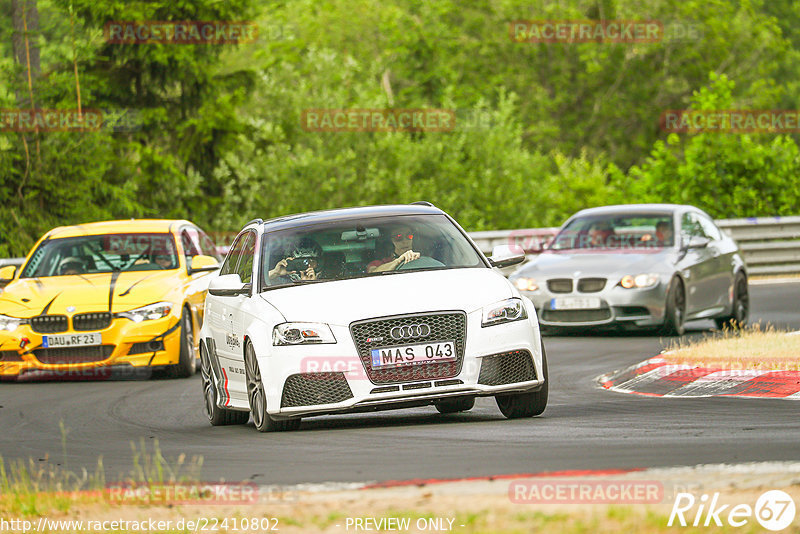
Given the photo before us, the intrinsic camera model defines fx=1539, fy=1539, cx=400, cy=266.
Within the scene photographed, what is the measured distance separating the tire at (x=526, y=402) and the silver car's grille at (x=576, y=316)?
7602mm

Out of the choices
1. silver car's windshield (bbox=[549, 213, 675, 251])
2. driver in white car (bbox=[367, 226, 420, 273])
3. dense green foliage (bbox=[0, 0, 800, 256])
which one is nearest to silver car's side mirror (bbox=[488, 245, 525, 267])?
driver in white car (bbox=[367, 226, 420, 273])

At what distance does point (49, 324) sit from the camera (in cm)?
1535

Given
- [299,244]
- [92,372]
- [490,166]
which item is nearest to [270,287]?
[299,244]

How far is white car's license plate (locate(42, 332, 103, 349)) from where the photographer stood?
1524 cm

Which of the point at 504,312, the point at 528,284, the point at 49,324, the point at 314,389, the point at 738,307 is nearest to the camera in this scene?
the point at 314,389

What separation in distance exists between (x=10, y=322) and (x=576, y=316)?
645 centimetres

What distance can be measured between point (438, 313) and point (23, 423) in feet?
12.9

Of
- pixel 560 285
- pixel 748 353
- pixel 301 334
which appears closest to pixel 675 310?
pixel 560 285

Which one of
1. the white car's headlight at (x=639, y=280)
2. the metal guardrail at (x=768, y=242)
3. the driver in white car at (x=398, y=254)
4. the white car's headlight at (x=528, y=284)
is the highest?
the driver in white car at (x=398, y=254)

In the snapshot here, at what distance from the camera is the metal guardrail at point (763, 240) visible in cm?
2733

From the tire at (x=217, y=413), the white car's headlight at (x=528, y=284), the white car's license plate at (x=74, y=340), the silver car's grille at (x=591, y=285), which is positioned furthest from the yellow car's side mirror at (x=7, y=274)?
the silver car's grille at (x=591, y=285)

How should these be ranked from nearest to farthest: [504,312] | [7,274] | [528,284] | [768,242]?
[504,312] < [7,274] < [528,284] < [768,242]

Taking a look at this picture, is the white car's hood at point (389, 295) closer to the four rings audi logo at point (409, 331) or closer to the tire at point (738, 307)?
the four rings audi logo at point (409, 331)

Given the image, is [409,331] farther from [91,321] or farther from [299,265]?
[91,321]
